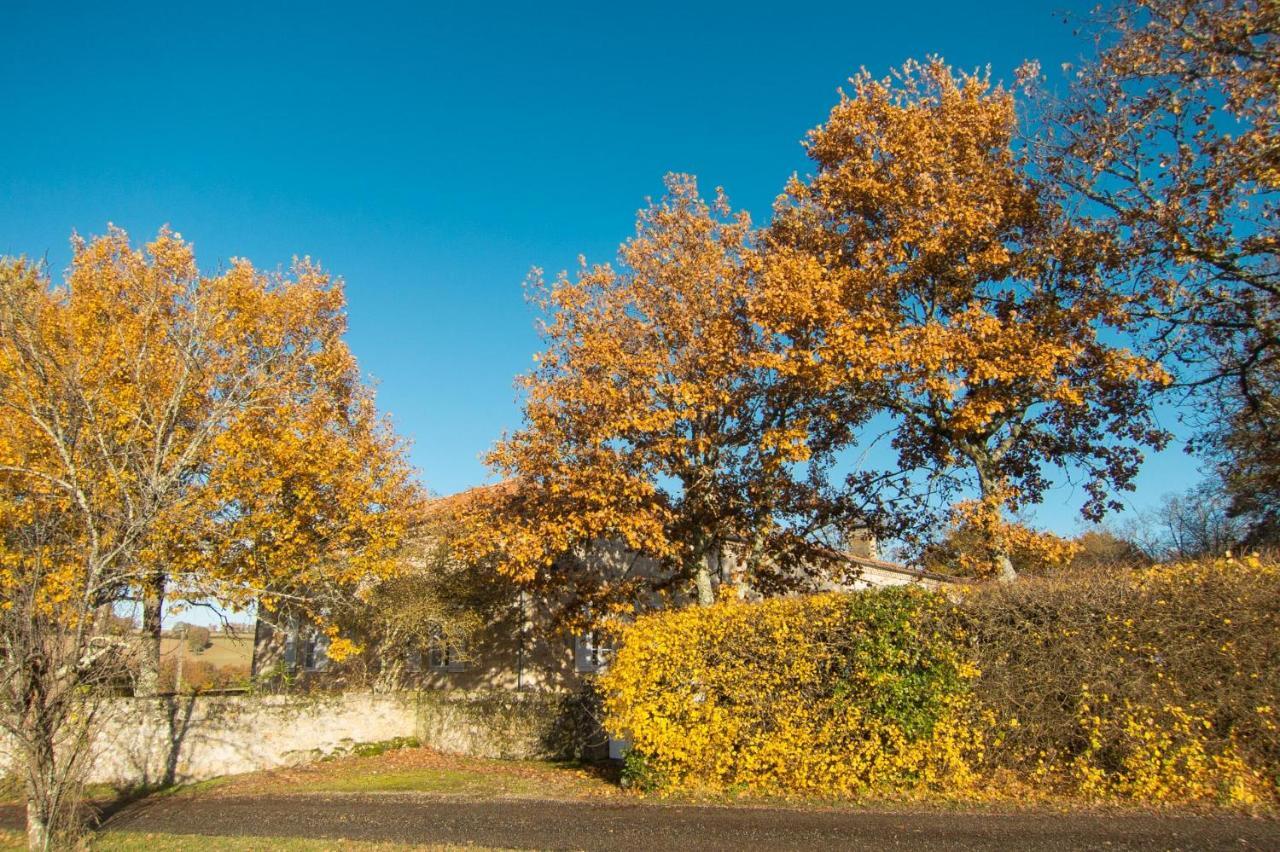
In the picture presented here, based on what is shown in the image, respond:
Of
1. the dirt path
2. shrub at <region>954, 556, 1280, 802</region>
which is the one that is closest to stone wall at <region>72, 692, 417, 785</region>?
the dirt path

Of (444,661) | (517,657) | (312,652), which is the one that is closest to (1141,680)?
(517,657)

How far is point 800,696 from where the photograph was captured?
33.6 feet

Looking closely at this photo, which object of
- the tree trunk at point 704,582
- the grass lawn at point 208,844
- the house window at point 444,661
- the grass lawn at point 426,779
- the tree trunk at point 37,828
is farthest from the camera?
the house window at point 444,661

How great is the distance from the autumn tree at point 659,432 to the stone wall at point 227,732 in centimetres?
614

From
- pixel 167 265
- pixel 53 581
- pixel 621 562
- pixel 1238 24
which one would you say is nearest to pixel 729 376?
pixel 1238 24

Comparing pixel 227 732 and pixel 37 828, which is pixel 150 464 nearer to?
pixel 37 828

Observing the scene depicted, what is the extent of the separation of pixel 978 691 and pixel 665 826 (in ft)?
13.2

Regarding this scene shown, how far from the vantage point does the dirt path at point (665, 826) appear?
23.0ft

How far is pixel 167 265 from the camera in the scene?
20234 mm

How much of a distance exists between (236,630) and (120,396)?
6018mm

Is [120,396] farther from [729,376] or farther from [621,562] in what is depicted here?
[621,562]

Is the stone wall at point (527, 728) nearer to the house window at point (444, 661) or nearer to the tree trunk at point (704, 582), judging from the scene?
Answer: the tree trunk at point (704, 582)

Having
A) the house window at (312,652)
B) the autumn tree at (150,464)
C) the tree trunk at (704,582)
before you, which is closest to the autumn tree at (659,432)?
the tree trunk at (704,582)

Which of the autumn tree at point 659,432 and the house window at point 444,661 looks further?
the house window at point 444,661
